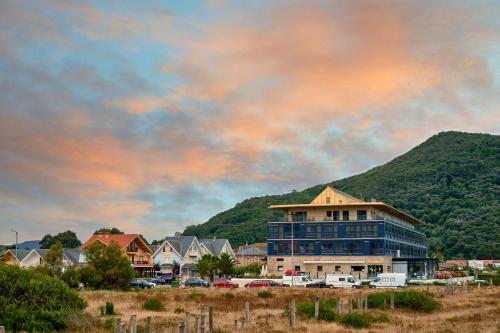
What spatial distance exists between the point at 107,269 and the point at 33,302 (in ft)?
141

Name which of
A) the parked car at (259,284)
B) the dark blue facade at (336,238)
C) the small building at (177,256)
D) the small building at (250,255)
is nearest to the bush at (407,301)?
the parked car at (259,284)

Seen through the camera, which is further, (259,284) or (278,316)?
(259,284)

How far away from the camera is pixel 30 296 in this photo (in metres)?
35.4

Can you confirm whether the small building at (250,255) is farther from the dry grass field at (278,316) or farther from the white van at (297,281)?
the dry grass field at (278,316)

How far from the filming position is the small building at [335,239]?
115 metres

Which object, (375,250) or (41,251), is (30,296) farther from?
(41,251)

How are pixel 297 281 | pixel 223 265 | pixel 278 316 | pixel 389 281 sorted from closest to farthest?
pixel 278 316 → pixel 389 281 → pixel 297 281 → pixel 223 265

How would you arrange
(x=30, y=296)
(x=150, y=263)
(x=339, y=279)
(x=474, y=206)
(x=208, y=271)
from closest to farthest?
(x=30, y=296)
(x=339, y=279)
(x=208, y=271)
(x=150, y=263)
(x=474, y=206)

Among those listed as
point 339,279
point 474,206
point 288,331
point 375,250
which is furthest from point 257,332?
point 474,206

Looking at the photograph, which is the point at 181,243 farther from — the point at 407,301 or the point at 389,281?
the point at 407,301

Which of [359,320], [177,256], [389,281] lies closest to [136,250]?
[177,256]

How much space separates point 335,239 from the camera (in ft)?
385

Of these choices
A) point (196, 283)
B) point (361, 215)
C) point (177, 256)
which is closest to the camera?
point (196, 283)

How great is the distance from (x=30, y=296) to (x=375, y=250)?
284 feet
